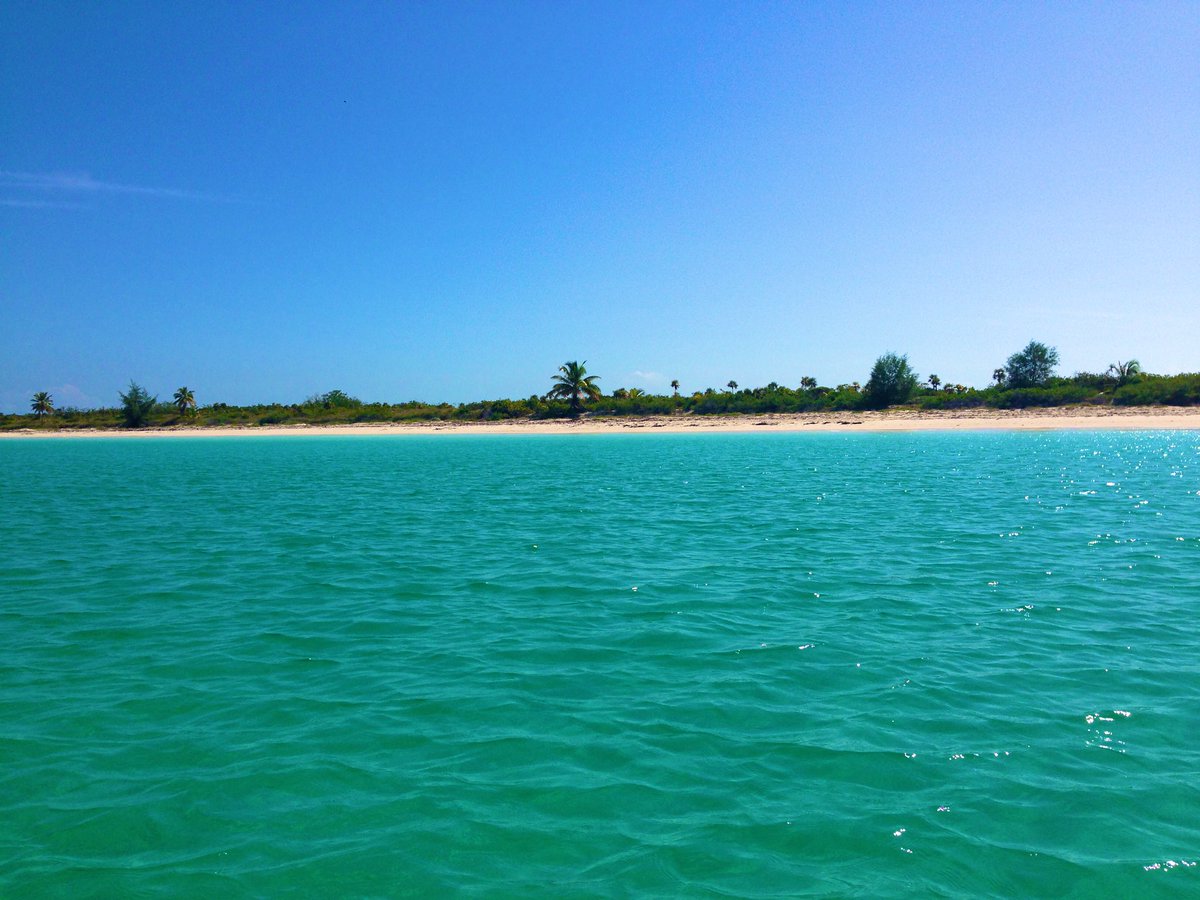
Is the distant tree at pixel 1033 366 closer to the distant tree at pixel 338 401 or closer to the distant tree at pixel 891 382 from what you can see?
the distant tree at pixel 891 382

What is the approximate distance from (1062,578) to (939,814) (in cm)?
910

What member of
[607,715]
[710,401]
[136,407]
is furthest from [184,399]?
[607,715]

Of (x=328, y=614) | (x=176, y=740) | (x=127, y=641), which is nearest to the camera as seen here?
(x=176, y=740)

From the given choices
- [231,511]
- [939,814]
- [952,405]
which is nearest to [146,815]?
[939,814]

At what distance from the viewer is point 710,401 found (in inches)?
3706

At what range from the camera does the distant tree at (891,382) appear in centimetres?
8538

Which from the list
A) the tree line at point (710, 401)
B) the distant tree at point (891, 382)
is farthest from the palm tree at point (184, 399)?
the distant tree at point (891, 382)

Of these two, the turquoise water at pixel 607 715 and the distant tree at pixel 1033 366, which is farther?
the distant tree at pixel 1033 366

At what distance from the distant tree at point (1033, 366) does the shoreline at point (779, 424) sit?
53.1 feet

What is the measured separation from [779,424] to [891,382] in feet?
55.5

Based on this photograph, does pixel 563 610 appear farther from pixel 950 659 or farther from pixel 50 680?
pixel 50 680

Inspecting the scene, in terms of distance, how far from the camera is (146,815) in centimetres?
523

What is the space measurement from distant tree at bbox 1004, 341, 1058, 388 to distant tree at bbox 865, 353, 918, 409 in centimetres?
1724

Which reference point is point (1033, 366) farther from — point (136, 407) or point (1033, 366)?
point (136, 407)
